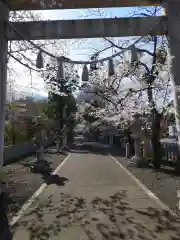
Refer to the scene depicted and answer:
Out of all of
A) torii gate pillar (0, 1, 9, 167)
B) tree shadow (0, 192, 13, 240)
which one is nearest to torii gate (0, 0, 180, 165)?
torii gate pillar (0, 1, 9, 167)

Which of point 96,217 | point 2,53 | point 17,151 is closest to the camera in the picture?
point 2,53

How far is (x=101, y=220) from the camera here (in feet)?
24.4

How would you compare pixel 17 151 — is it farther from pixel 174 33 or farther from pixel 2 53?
pixel 174 33

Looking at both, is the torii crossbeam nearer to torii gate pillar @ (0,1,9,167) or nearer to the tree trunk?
torii gate pillar @ (0,1,9,167)

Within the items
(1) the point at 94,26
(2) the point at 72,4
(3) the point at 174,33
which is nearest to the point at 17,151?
(2) the point at 72,4

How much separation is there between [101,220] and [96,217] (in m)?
0.29

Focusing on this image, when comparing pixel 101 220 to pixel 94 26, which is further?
pixel 101 220

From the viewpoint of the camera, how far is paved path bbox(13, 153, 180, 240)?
21.4ft

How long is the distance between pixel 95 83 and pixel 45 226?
887 inches

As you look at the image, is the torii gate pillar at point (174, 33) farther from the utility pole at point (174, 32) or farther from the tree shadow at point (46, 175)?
the tree shadow at point (46, 175)

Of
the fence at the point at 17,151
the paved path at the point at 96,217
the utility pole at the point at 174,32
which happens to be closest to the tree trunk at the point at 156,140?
the paved path at the point at 96,217

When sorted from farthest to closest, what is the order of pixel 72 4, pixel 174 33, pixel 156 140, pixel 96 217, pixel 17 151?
pixel 17 151 < pixel 156 140 < pixel 96 217 < pixel 72 4 < pixel 174 33

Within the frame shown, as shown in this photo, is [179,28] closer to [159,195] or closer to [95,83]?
[159,195]

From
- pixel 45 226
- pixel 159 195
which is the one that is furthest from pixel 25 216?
pixel 159 195
